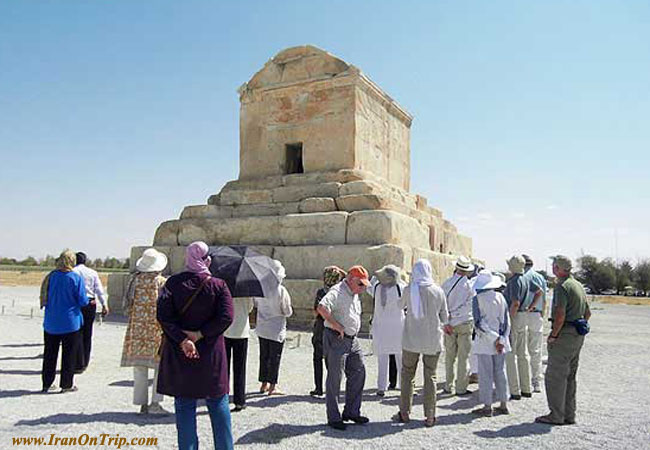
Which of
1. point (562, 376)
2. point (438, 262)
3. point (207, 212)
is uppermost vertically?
point (207, 212)

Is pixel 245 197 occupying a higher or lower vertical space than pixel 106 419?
higher

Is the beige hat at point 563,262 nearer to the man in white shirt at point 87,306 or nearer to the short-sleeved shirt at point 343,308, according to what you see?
the short-sleeved shirt at point 343,308

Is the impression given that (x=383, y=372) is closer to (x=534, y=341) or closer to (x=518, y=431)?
→ (x=518, y=431)

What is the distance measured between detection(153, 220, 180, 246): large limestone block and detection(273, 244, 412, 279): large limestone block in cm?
359

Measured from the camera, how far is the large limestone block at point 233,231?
1265cm

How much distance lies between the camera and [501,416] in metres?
5.38

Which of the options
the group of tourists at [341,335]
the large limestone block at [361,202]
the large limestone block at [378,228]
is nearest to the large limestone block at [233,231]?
the large limestone block at [361,202]

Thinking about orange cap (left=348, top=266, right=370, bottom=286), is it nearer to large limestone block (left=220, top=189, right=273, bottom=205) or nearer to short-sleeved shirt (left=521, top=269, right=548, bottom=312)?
short-sleeved shirt (left=521, top=269, right=548, bottom=312)

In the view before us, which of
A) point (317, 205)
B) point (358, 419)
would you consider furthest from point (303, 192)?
point (358, 419)

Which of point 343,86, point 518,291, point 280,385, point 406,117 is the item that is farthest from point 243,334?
point 406,117

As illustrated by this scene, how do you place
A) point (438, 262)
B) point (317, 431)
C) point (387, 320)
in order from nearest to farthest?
point (317, 431)
point (387, 320)
point (438, 262)

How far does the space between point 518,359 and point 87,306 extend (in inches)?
241

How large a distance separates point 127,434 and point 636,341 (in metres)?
11.9

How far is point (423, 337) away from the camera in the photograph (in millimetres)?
4953
